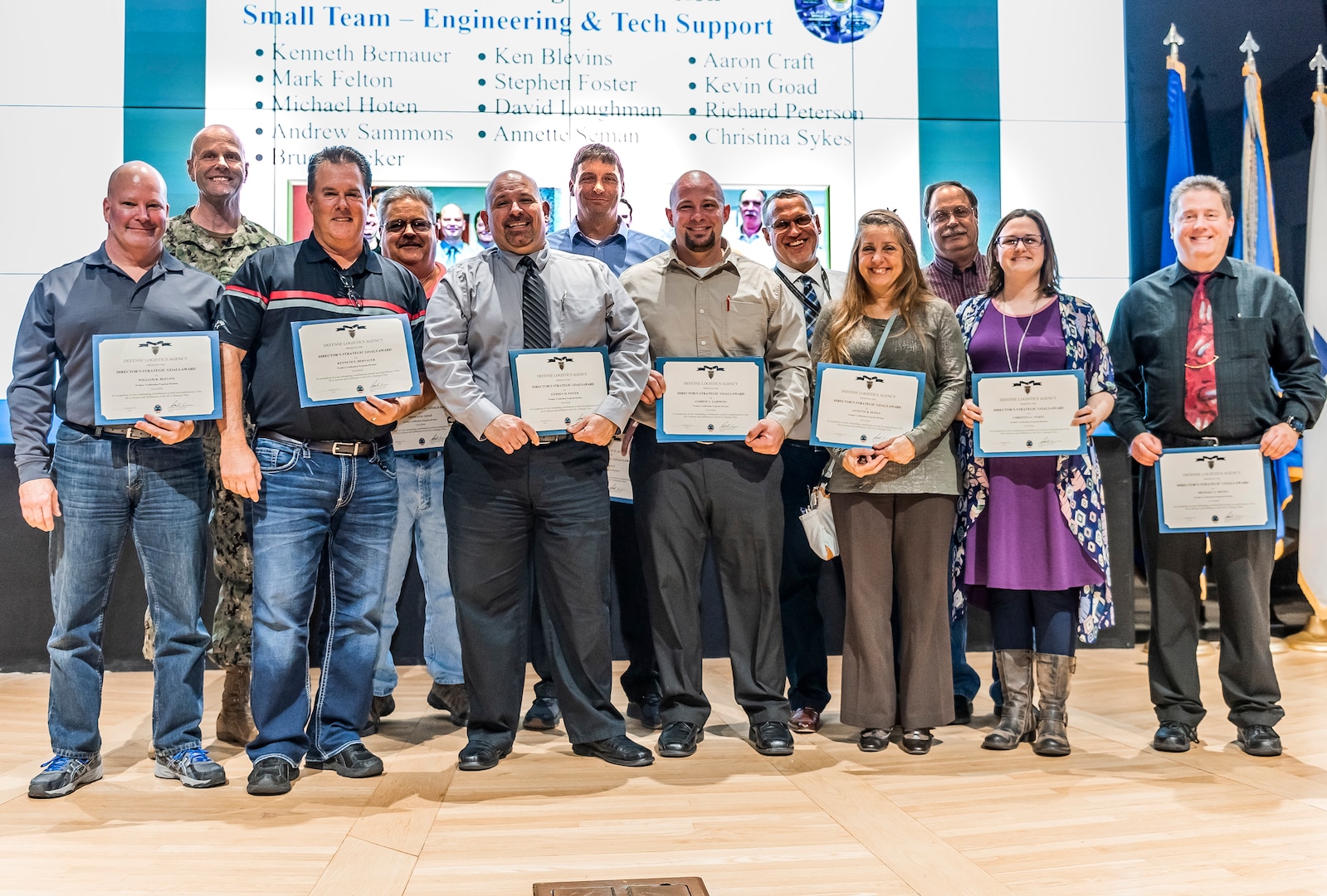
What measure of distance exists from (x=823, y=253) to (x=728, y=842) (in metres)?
3.30

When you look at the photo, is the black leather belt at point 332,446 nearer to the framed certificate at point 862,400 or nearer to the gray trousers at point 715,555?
the gray trousers at point 715,555

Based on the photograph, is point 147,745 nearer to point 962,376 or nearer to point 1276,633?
point 962,376

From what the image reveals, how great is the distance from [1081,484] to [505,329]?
185 centimetres

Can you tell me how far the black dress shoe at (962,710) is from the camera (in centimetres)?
361

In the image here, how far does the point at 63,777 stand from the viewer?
280 cm

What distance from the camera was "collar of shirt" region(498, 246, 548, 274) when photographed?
122 inches

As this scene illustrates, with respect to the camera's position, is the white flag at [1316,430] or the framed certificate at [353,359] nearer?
the framed certificate at [353,359]

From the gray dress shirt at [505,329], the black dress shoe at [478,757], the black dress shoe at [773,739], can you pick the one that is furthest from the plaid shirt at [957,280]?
the black dress shoe at [478,757]

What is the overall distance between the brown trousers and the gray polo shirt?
214 centimetres

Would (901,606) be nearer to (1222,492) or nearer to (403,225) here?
(1222,492)

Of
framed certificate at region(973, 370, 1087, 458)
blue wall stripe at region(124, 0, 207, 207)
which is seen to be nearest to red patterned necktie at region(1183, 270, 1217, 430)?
framed certificate at region(973, 370, 1087, 458)

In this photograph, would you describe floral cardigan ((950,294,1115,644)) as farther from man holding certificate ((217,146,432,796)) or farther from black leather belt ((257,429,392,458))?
black leather belt ((257,429,392,458))

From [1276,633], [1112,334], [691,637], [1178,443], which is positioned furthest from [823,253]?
[1276,633]

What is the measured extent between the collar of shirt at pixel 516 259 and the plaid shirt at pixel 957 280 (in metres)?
1.53
